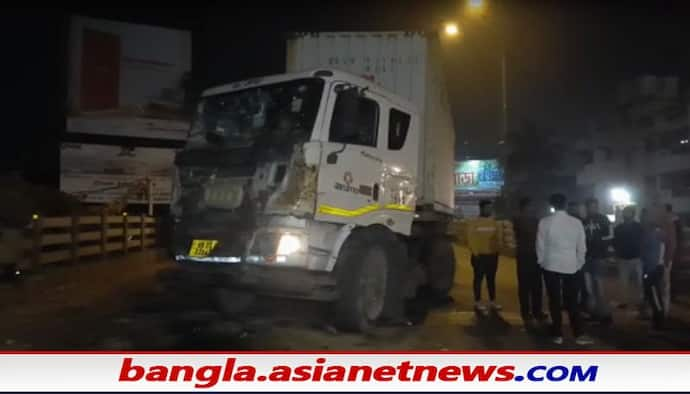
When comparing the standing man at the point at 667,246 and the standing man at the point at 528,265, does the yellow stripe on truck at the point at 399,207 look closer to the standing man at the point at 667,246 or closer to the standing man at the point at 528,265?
the standing man at the point at 528,265

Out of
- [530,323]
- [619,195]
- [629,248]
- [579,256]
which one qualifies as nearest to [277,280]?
[579,256]

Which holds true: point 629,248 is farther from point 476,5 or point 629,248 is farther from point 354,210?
point 476,5

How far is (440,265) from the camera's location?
333 inches

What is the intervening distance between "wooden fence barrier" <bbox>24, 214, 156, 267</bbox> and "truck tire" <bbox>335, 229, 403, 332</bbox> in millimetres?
5561

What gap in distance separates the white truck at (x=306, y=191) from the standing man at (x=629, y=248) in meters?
2.78

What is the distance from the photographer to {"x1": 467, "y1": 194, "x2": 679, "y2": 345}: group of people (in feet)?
19.4

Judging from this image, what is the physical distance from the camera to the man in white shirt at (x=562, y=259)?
231 inches

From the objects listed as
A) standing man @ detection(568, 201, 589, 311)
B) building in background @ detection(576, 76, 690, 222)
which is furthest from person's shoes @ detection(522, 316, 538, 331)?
building in background @ detection(576, 76, 690, 222)

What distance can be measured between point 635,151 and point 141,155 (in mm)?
27436

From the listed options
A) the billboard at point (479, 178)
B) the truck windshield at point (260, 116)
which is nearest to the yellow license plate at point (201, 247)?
the truck windshield at point (260, 116)

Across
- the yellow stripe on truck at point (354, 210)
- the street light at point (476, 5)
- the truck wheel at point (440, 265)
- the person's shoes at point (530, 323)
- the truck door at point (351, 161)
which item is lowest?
the person's shoes at point (530, 323)

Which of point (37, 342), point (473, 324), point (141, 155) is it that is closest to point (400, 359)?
point (473, 324)

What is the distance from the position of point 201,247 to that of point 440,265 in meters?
4.12

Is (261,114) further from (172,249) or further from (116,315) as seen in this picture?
(116,315)
